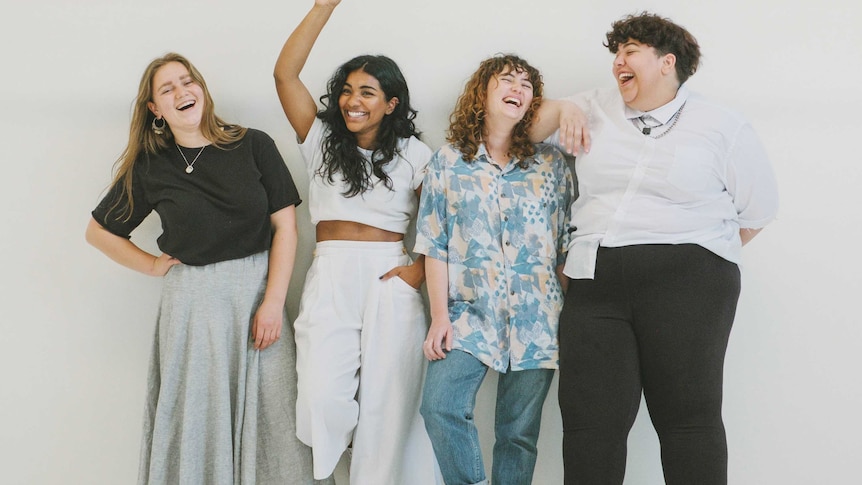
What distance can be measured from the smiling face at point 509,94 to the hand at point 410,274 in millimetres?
522

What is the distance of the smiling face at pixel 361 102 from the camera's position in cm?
225

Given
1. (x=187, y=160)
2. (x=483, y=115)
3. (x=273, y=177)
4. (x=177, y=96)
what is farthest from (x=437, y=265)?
(x=177, y=96)

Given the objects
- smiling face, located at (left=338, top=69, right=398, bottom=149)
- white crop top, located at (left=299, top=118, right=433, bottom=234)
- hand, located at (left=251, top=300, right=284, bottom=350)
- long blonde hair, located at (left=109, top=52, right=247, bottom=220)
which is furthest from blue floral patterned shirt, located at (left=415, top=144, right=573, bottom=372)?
long blonde hair, located at (left=109, top=52, right=247, bottom=220)

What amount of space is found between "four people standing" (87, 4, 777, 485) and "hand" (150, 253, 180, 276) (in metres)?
0.01

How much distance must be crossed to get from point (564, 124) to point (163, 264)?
131 cm

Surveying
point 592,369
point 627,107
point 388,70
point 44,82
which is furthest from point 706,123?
point 44,82

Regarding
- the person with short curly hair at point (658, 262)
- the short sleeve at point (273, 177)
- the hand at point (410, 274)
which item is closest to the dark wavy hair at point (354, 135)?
the short sleeve at point (273, 177)

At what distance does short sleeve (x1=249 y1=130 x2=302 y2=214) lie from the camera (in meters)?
2.28

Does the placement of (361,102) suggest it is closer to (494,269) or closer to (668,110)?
(494,269)

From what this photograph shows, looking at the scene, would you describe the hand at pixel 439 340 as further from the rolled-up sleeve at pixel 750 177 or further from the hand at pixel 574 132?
the rolled-up sleeve at pixel 750 177

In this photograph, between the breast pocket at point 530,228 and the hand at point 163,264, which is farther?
the hand at point 163,264

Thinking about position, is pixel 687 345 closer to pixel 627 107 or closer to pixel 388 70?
pixel 627 107

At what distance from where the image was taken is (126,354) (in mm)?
2566

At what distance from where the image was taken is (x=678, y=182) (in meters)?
1.97
